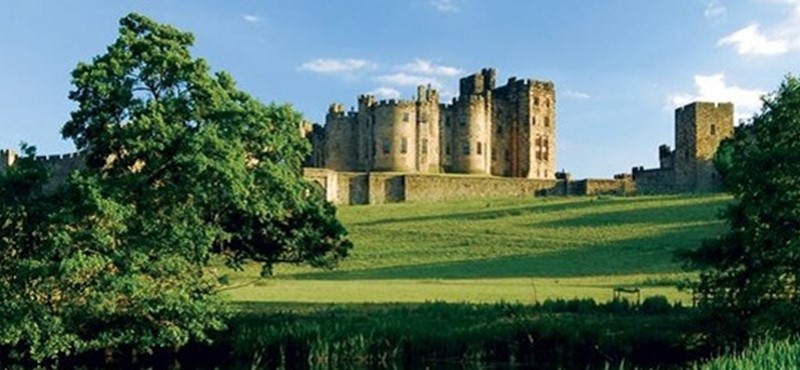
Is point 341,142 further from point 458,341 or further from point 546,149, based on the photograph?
point 458,341

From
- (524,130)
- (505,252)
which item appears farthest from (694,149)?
(505,252)

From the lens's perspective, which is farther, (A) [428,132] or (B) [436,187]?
(A) [428,132]

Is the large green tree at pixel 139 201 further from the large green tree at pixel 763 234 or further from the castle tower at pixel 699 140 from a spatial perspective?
the castle tower at pixel 699 140

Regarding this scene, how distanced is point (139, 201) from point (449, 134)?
253 feet

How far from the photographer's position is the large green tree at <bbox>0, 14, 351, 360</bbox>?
75.9 feet

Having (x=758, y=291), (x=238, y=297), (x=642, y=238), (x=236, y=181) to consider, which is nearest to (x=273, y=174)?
(x=236, y=181)

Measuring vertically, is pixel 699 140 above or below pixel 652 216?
above

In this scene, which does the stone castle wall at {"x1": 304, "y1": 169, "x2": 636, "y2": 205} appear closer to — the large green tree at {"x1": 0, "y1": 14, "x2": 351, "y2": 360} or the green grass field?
the green grass field

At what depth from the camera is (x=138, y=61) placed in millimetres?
25625

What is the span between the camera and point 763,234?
23406mm

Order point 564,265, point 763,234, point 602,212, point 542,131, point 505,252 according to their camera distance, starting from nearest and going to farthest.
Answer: point 763,234 → point 564,265 → point 505,252 → point 602,212 → point 542,131

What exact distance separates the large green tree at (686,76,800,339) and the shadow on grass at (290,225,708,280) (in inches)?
761

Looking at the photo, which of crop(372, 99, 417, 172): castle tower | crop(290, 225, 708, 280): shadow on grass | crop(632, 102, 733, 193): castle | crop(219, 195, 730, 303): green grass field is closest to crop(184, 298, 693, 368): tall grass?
crop(219, 195, 730, 303): green grass field

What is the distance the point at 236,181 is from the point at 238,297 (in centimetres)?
1085
